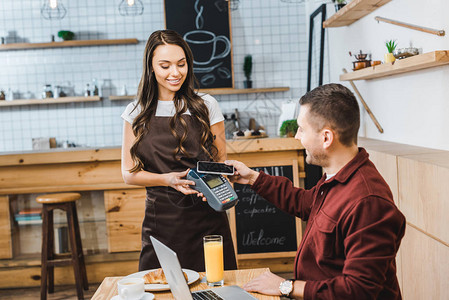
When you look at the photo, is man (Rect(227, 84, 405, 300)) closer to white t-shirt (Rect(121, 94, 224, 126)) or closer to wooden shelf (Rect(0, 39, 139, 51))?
white t-shirt (Rect(121, 94, 224, 126))

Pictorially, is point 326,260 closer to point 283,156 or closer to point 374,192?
point 374,192

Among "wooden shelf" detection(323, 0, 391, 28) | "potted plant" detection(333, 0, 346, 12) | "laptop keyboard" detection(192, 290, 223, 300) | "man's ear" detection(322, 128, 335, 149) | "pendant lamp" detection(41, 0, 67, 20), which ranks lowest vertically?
"laptop keyboard" detection(192, 290, 223, 300)

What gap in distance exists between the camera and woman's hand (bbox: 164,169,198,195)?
1.83 metres

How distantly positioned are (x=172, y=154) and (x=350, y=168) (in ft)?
3.00

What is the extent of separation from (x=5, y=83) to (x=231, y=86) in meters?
2.45

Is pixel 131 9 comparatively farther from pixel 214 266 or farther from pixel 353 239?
pixel 353 239

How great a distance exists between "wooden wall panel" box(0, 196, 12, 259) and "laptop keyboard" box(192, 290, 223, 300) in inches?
105

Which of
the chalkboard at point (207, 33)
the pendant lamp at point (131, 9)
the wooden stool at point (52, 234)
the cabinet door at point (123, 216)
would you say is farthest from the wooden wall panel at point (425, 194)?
the pendant lamp at point (131, 9)

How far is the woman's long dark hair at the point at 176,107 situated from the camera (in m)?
2.06

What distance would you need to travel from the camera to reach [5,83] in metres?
5.49

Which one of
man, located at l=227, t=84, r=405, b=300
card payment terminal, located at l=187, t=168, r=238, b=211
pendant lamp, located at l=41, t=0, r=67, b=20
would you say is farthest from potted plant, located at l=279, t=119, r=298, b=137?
→ pendant lamp, located at l=41, t=0, r=67, b=20

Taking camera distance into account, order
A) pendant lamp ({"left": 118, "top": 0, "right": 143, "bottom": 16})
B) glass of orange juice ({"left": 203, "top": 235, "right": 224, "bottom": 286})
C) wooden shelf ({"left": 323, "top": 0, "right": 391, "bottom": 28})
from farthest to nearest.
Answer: pendant lamp ({"left": 118, "top": 0, "right": 143, "bottom": 16}) < wooden shelf ({"left": 323, "top": 0, "right": 391, "bottom": 28}) < glass of orange juice ({"left": 203, "top": 235, "right": 224, "bottom": 286})

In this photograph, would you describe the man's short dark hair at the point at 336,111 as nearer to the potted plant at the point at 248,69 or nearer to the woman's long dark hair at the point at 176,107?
the woman's long dark hair at the point at 176,107

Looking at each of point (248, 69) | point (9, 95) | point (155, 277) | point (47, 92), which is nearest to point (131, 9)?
point (47, 92)
